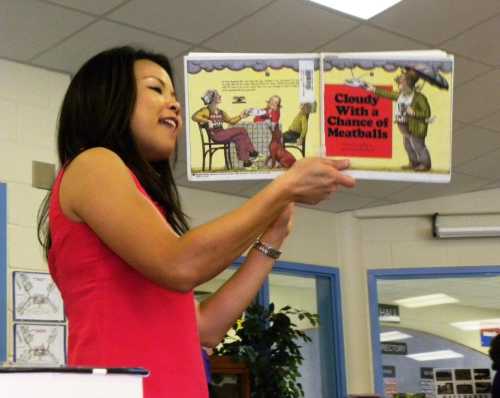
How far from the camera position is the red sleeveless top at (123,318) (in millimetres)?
1319

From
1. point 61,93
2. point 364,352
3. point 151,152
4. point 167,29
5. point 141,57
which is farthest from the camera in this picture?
point 364,352

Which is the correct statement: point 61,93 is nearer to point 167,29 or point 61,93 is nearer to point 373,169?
point 167,29

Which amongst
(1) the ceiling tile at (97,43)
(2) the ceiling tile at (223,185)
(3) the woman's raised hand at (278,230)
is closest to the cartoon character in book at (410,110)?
(3) the woman's raised hand at (278,230)

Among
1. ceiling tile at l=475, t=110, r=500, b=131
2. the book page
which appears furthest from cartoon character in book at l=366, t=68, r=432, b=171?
ceiling tile at l=475, t=110, r=500, b=131

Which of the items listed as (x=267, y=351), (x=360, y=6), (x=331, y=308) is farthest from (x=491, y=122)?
(x=331, y=308)

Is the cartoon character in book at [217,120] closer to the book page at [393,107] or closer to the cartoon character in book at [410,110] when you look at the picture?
the book page at [393,107]

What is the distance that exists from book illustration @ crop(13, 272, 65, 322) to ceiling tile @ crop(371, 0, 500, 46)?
2.08 meters

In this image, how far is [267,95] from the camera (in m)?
1.71

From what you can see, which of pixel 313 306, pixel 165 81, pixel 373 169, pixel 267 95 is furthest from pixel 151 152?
pixel 313 306

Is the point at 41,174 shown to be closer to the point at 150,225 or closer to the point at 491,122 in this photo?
the point at 491,122

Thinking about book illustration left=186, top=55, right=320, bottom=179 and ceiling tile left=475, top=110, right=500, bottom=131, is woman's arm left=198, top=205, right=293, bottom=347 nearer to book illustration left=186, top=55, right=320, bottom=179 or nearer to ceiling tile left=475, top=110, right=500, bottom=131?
book illustration left=186, top=55, right=320, bottom=179

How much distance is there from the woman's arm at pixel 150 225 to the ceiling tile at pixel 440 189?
608 centimetres

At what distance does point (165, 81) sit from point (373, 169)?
0.40m

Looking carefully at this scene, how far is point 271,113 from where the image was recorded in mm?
1700
